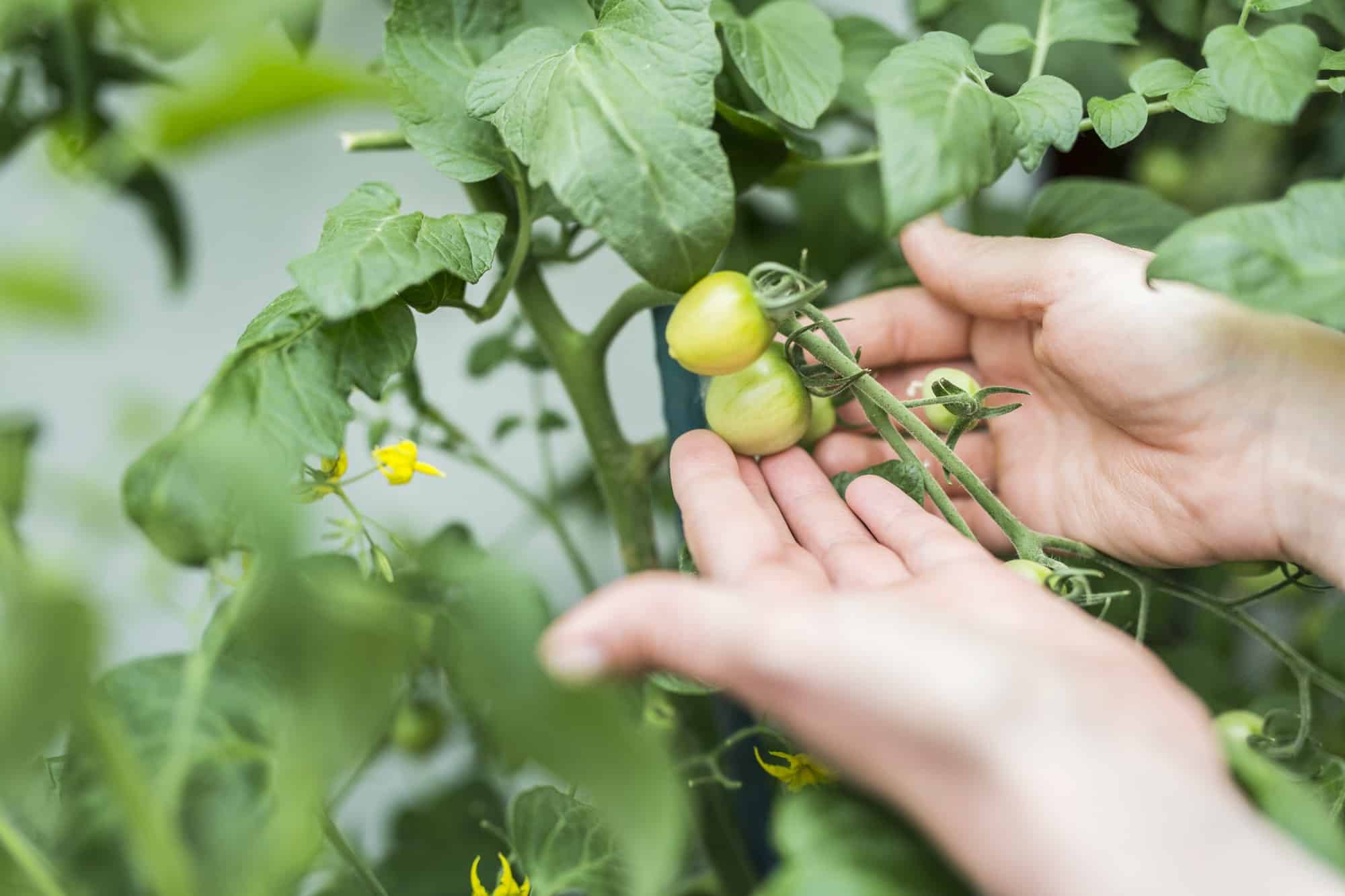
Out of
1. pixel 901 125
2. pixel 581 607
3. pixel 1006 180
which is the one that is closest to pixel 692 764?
pixel 581 607

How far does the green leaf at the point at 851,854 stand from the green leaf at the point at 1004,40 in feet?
1.55

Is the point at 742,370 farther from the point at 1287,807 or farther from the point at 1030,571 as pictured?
the point at 1287,807

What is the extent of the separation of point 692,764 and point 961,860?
36 cm

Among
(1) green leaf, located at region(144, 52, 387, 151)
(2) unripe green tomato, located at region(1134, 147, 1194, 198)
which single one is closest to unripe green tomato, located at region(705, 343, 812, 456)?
(1) green leaf, located at region(144, 52, 387, 151)

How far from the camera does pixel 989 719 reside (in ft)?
1.12

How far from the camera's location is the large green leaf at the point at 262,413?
1.42 ft

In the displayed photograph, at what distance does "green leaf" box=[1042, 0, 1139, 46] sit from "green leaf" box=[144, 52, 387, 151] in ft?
1.80

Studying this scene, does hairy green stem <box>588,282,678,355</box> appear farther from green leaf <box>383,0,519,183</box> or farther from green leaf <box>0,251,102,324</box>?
green leaf <box>0,251,102,324</box>

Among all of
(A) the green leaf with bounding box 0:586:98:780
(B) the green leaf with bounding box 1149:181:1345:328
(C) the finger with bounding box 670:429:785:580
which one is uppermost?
(B) the green leaf with bounding box 1149:181:1345:328

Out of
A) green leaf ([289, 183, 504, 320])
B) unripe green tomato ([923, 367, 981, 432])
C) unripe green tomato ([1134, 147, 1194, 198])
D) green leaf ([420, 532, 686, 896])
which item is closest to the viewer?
green leaf ([420, 532, 686, 896])

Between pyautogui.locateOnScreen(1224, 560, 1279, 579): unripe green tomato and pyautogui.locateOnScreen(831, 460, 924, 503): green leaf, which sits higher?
pyautogui.locateOnScreen(831, 460, 924, 503): green leaf

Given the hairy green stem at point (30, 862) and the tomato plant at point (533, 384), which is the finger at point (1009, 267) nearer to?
the tomato plant at point (533, 384)

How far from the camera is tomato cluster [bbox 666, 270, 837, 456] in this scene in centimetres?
49

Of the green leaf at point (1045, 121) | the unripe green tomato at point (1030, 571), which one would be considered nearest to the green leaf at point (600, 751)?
the unripe green tomato at point (1030, 571)
